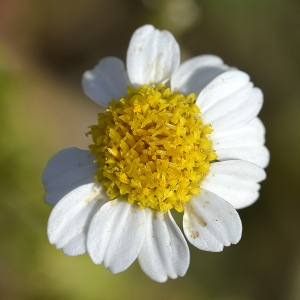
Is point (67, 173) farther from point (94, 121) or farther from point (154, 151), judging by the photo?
point (94, 121)

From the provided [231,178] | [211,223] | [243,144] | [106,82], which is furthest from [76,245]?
[243,144]

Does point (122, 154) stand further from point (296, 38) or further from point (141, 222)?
point (296, 38)

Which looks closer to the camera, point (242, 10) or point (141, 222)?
point (141, 222)

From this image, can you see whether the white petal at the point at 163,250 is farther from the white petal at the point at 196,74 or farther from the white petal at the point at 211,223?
the white petal at the point at 196,74

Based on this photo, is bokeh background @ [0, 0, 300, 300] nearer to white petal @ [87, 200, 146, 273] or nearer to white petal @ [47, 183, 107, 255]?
white petal @ [47, 183, 107, 255]

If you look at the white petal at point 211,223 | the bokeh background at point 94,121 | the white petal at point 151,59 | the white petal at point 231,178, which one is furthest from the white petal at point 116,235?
the bokeh background at point 94,121

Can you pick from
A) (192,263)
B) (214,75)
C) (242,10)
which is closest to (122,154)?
(214,75)
